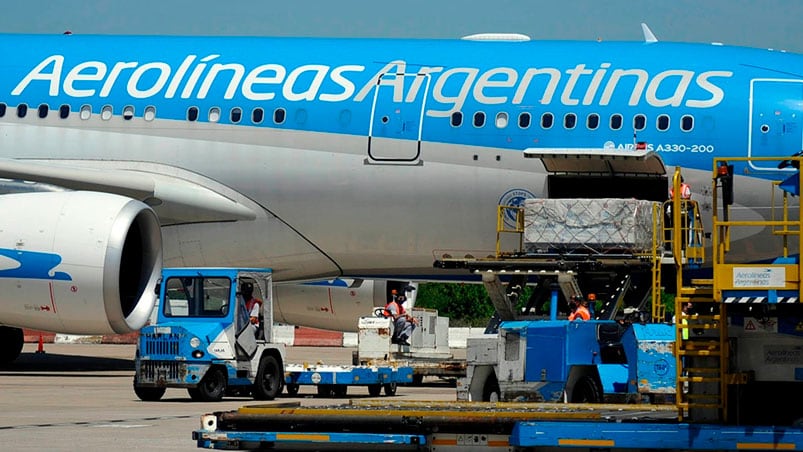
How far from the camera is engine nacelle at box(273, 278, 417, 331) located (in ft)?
74.2

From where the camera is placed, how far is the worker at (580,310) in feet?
47.9

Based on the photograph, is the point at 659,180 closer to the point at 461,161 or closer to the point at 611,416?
the point at 461,161

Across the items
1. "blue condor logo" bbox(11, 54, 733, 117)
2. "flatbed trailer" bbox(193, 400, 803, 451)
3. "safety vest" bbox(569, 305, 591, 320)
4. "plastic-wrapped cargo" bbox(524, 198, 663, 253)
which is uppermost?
"blue condor logo" bbox(11, 54, 733, 117)

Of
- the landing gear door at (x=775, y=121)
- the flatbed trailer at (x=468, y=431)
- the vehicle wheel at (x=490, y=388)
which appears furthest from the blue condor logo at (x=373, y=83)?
the flatbed trailer at (x=468, y=431)

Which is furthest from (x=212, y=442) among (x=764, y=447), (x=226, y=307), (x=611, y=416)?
(x=226, y=307)

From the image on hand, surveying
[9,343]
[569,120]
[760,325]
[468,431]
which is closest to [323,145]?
[569,120]

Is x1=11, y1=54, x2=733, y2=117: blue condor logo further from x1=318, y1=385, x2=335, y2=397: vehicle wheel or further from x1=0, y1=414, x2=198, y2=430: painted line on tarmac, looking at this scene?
x1=0, y1=414, x2=198, y2=430: painted line on tarmac

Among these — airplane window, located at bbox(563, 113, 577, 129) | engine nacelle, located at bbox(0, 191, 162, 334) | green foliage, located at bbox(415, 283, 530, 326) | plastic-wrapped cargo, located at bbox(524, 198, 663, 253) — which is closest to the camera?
plastic-wrapped cargo, located at bbox(524, 198, 663, 253)

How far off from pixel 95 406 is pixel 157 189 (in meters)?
5.36

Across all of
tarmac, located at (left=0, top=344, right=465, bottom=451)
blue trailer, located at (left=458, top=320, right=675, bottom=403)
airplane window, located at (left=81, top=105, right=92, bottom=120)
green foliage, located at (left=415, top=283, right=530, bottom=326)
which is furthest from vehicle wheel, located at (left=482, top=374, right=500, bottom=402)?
green foliage, located at (left=415, top=283, right=530, bottom=326)

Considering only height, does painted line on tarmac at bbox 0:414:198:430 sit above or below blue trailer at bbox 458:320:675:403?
below

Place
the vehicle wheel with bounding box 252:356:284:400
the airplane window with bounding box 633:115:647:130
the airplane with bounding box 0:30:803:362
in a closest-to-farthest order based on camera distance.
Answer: the vehicle wheel with bounding box 252:356:284:400, the airplane with bounding box 0:30:803:362, the airplane window with bounding box 633:115:647:130

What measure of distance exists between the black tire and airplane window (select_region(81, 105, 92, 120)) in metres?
4.73

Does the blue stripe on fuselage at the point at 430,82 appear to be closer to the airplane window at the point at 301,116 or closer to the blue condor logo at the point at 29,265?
the airplane window at the point at 301,116
